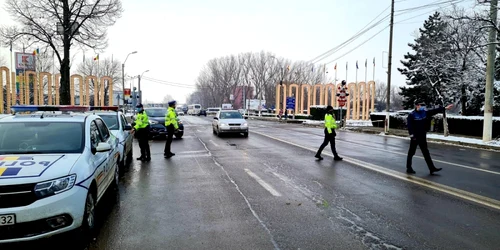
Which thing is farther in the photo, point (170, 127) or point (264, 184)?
point (170, 127)

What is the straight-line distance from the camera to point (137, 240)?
4.39 metres

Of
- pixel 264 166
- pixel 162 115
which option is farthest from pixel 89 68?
pixel 264 166

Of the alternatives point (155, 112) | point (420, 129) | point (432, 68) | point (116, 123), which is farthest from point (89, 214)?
point (432, 68)

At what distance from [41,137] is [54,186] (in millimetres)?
1610

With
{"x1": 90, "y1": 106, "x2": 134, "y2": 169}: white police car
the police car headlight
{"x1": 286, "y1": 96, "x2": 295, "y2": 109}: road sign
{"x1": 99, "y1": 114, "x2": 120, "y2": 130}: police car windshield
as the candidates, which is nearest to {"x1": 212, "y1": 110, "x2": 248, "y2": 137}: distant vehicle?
{"x1": 90, "y1": 106, "x2": 134, "y2": 169}: white police car

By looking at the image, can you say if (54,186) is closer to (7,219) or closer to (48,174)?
(48,174)

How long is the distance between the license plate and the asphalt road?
22.0 inches

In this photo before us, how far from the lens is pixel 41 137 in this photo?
16.8 feet

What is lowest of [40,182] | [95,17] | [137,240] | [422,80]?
[137,240]

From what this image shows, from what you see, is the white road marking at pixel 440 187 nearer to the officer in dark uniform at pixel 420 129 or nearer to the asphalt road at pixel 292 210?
the asphalt road at pixel 292 210

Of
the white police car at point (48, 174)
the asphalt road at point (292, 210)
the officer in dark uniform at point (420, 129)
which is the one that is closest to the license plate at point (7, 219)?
the white police car at point (48, 174)

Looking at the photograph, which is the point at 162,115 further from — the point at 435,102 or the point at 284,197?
the point at 435,102

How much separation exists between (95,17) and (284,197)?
96.6ft

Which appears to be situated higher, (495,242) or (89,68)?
(89,68)
